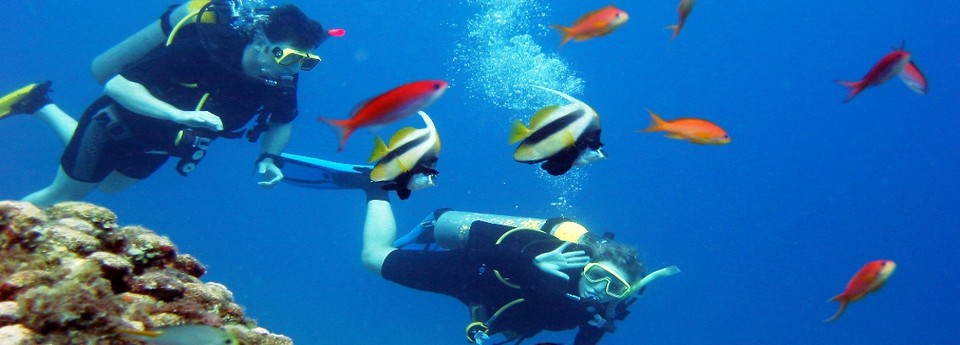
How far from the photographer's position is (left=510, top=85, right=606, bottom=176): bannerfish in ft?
7.47

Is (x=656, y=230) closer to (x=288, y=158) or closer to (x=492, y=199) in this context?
(x=492, y=199)

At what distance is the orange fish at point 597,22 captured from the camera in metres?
3.74

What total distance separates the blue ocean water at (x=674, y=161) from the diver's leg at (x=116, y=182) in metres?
35.4

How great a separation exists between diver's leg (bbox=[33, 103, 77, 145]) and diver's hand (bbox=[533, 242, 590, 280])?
246 inches

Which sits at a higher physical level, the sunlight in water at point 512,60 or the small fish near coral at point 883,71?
the sunlight in water at point 512,60

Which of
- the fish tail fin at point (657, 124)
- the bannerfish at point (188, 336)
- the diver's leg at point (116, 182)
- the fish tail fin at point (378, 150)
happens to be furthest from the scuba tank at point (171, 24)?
the bannerfish at point (188, 336)

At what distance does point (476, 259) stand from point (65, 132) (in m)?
5.64

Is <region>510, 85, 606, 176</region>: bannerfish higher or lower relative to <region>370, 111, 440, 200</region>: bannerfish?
higher

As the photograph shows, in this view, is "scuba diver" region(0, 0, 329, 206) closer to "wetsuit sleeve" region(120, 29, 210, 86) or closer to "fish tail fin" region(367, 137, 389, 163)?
"wetsuit sleeve" region(120, 29, 210, 86)

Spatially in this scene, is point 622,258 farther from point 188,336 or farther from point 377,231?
point 188,336

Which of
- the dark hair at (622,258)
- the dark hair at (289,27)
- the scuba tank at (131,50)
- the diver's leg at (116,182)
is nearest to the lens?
the dark hair at (622,258)

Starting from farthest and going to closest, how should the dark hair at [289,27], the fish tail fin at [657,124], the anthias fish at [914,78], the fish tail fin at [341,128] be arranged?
the dark hair at [289,27]
the anthias fish at [914,78]
the fish tail fin at [657,124]
the fish tail fin at [341,128]

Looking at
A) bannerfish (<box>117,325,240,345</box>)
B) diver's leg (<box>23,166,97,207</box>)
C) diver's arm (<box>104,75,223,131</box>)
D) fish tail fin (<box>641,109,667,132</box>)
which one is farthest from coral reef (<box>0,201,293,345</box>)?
diver's leg (<box>23,166,97,207</box>)

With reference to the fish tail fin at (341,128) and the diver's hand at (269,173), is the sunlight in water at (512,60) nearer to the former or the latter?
the diver's hand at (269,173)
